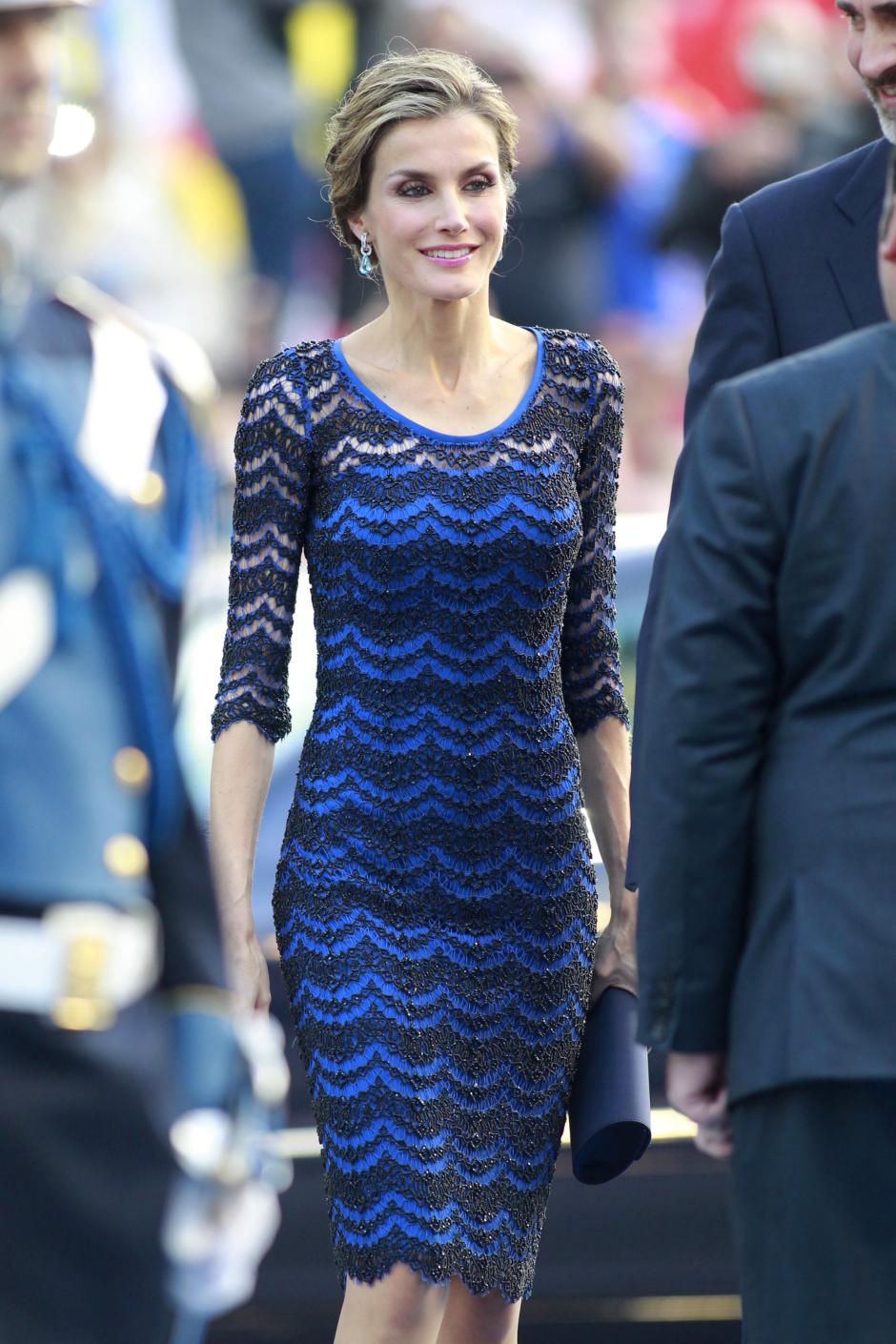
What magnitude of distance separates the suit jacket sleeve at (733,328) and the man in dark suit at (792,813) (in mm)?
781

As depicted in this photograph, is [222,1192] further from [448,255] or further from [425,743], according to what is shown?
[448,255]

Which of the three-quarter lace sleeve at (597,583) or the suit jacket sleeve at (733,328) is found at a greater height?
the suit jacket sleeve at (733,328)

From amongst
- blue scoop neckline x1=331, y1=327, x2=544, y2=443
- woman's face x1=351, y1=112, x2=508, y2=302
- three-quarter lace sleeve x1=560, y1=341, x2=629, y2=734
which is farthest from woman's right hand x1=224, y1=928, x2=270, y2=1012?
woman's face x1=351, y1=112, x2=508, y2=302

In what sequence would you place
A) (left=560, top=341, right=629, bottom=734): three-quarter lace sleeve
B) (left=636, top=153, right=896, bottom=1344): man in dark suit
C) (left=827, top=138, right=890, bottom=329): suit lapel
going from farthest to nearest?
(left=560, top=341, right=629, bottom=734): three-quarter lace sleeve < (left=827, top=138, right=890, bottom=329): suit lapel < (left=636, top=153, right=896, bottom=1344): man in dark suit

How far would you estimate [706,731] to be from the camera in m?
2.79

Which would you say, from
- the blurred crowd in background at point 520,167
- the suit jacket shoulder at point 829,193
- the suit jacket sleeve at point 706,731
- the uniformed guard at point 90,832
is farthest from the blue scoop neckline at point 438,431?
the blurred crowd in background at point 520,167

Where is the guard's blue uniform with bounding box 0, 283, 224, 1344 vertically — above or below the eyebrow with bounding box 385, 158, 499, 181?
below

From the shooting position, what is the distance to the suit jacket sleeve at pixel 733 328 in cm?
364

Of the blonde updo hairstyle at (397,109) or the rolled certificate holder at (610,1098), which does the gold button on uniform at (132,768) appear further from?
the blonde updo hairstyle at (397,109)

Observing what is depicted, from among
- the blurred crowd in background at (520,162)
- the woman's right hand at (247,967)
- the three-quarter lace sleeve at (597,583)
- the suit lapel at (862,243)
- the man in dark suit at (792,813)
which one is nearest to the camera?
the man in dark suit at (792,813)

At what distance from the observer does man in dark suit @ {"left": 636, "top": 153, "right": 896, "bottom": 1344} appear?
2.73 m

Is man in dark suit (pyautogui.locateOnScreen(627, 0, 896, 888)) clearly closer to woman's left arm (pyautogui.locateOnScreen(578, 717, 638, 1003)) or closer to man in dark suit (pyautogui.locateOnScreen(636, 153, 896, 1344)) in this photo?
woman's left arm (pyautogui.locateOnScreen(578, 717, 638, 1003))

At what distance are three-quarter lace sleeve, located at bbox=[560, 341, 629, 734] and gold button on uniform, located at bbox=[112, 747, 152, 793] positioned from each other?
1.86 metres

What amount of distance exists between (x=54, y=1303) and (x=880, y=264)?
1.56 m
